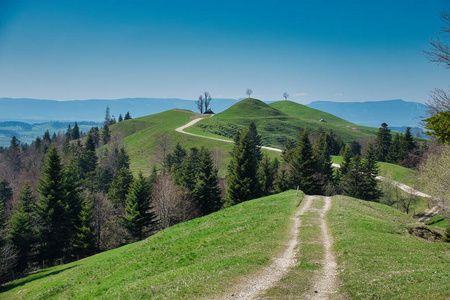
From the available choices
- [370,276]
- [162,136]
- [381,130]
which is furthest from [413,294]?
[162,136]

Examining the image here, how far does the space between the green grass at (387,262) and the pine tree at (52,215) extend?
3363 centimetres

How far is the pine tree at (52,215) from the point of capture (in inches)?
1350

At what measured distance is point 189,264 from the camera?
15.0 meters

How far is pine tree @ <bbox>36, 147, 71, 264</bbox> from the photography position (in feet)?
112

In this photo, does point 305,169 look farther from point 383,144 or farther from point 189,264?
point 383,144

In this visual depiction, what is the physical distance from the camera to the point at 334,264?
12.8 meters

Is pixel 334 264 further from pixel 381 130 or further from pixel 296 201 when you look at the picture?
pixel 381 130

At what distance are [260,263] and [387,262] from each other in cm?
573

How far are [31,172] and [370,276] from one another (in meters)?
96.0

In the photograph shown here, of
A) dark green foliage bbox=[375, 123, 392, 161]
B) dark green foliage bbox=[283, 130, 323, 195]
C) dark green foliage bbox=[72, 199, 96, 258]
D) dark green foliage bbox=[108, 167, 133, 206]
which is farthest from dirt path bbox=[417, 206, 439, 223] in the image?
dark green foliage bbox=[72, 199, 96, 258]

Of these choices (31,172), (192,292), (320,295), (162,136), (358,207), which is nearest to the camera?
(320,295)

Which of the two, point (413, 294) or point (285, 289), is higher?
point (413, 294)

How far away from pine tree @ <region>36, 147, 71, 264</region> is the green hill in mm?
9881

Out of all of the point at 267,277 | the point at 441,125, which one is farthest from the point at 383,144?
the point at 267,277
